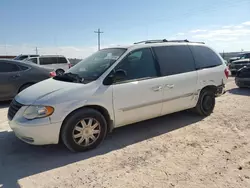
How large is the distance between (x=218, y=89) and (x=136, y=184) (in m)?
3.82

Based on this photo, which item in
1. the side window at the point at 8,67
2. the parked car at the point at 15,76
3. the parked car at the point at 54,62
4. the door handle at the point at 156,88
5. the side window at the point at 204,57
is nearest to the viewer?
the door handle at the point at 156,88

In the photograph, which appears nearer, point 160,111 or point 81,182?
point 81,182

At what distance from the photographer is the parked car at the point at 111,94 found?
3.64 m

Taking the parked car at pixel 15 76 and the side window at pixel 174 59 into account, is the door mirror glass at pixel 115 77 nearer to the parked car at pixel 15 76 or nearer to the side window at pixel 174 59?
the side window at pixel 174 59

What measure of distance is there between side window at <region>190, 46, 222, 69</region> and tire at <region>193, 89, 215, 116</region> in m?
0.63

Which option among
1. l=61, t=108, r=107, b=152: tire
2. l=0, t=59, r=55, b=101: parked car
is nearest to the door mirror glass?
l=61, t=108, r=107, b=152: tire

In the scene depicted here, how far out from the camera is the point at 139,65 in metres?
4.48

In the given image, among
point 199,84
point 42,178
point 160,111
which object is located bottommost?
point 42,178

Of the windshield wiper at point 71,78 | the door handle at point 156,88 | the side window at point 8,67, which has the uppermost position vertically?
the side window at point 8,67

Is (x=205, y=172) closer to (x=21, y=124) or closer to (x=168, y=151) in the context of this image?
(x=168, y=151)

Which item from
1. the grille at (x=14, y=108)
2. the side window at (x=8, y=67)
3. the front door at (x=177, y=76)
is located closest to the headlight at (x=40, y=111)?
the grille at (x=14, y=108)

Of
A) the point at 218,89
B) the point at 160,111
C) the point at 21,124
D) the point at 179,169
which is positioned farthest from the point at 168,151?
the point at 218,89

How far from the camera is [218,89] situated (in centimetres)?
584

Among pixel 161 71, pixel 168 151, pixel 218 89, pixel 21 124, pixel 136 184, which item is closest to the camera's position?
pixel 136 184
